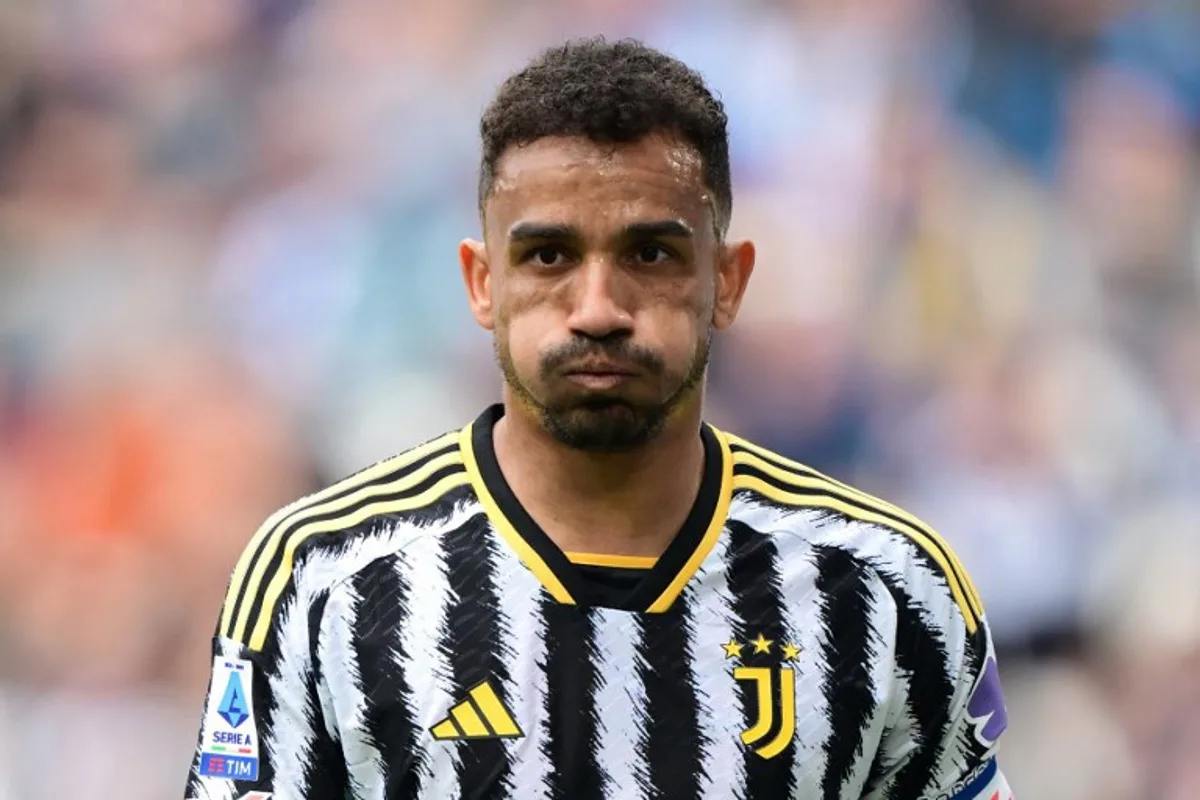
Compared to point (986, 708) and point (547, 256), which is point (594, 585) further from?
point (986, 708)

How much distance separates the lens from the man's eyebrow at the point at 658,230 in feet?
3.93

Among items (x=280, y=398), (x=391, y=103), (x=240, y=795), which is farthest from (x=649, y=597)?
(x=391, y=103)

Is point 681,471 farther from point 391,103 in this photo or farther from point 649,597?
point 391,103

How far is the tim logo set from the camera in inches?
49.4

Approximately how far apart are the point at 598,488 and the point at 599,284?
0.70ft

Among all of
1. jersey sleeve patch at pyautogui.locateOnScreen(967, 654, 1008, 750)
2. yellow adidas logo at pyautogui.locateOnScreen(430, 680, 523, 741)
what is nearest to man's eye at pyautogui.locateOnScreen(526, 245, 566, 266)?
yellow adidas logo at pyautogui.locateOnScreen(430, 680, 523, 741)

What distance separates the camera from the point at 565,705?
1.23 metres

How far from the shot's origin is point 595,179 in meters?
1.20

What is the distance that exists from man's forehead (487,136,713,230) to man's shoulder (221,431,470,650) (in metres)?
0.27

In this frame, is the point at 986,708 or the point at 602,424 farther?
the point at 986,708

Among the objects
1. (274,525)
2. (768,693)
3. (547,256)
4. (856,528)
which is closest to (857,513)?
(856,528)

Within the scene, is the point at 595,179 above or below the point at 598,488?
above

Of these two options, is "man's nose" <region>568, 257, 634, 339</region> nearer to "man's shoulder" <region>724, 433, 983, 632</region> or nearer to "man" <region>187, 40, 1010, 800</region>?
"man" <region>187, 40, 1010, 800</region>

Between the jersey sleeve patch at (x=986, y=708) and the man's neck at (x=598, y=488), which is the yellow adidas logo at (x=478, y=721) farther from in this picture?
the jersey sleeve patch at (x=986, y=708)
